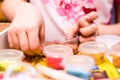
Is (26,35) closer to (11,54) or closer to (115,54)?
(11,54)

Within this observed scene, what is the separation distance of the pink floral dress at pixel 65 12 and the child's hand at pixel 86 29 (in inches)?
12.1

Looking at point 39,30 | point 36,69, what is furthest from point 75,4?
point 36,69

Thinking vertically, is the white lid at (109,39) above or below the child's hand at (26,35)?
A: below

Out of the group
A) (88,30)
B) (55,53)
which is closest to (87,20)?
(88,30)

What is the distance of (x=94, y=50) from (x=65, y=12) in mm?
427

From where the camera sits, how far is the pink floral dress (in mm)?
1010

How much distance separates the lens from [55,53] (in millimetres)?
580

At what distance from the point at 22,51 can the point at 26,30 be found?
5cm

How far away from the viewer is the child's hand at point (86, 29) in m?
0.66

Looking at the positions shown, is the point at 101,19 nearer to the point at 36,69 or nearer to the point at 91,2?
the point at 91,2

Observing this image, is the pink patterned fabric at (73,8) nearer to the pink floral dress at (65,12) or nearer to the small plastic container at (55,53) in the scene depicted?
the pink floral dress at (65,12)

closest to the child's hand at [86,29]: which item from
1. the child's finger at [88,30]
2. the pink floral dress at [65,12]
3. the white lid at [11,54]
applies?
the child's finger at [88,30]

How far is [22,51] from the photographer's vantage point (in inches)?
24.7

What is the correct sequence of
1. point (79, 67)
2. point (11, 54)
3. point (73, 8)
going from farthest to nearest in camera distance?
point (73, 8) → point (11, 54) → point (79, 67)
